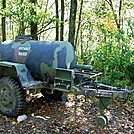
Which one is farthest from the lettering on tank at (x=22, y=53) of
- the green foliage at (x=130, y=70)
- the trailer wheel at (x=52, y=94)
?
the green foliage at (x=130, y=70)

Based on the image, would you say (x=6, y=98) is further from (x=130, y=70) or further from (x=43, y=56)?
(x=130, y=70)

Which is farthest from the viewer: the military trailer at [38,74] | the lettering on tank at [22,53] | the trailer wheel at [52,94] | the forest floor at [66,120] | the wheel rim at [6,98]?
the trailer wheel at [52,94]

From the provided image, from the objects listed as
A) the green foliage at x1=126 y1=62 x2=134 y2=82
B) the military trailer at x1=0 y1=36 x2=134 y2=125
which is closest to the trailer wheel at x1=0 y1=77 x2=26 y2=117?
the military trailer at x1=0 y1=36 x2=134 y2=125

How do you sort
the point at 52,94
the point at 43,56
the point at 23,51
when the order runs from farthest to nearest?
the point at 52,94 → the point at 23,51 → the point at 43,56

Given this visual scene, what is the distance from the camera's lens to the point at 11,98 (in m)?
5.45

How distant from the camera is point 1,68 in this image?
Answer: 5785 mm

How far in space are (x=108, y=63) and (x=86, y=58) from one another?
1163 millimetres

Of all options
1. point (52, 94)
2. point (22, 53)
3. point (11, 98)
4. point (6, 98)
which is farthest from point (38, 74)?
point (52, 94)

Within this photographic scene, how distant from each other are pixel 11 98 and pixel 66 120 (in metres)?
1.30

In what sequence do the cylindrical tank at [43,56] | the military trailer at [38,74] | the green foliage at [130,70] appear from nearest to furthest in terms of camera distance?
the military trailer at [38,74]
the cylindrical tank at [43,56]
the green foliage at [130,70]

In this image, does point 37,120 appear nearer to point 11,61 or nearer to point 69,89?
point 69,89

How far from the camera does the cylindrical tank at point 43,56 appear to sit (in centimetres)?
527

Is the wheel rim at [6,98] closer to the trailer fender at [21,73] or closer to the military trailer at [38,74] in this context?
the military trailer at [38,74]

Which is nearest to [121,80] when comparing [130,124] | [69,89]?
[130,124]
